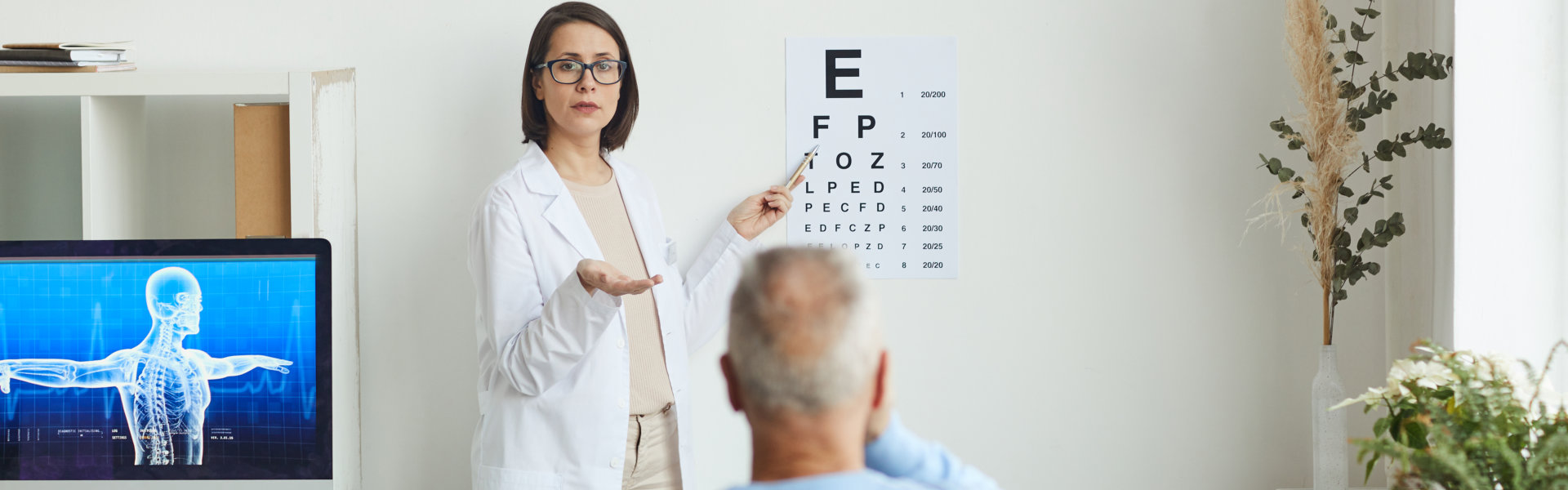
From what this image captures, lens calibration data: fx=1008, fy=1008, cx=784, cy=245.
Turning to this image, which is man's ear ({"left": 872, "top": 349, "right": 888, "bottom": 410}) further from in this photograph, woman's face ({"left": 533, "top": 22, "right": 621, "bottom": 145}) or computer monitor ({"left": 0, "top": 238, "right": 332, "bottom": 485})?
computer monitor ({"left": 0, "top": 238, "right": 332, "bottom": 485})

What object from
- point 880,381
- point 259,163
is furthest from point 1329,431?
point 259,163

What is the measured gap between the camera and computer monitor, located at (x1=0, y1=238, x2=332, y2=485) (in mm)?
1960

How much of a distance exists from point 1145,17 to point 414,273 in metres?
1.78

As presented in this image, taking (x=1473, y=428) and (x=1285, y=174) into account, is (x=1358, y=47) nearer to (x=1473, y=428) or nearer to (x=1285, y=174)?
(x=1285, y=174)

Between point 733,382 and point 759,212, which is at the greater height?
point 759,212

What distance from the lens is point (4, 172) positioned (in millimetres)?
2301

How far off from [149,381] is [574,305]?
0.98m

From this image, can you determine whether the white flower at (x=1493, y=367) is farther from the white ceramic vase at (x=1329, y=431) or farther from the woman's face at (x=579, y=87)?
the woman's face at (x=579, y=87)

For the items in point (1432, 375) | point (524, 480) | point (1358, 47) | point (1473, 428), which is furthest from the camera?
point (1358, 47)

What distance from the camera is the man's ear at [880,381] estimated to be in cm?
82

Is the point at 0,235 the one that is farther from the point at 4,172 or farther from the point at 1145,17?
the point at 1145,17

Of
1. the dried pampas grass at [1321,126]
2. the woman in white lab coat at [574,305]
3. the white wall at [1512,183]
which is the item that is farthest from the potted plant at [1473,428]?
the woman in white lab coat at [574,305]

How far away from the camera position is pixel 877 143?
2.30 meters

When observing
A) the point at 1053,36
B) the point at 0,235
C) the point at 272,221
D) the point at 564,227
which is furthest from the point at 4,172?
the point at 1053,36
